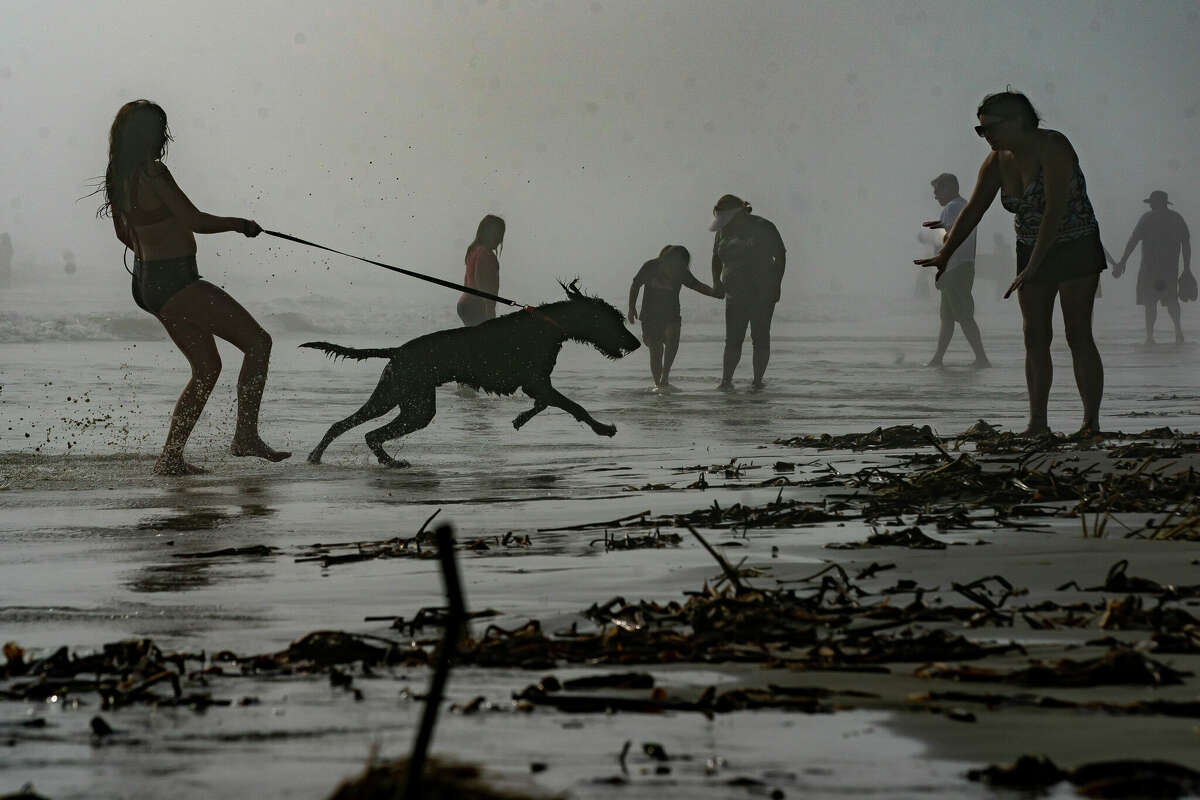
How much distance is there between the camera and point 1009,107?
800cm

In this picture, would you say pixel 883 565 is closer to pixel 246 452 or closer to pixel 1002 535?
pixel 1002 535

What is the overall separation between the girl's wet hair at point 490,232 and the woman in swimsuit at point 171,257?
6788 mm

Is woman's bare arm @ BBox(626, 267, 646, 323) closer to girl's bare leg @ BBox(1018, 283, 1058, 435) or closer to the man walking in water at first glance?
the man walking in water

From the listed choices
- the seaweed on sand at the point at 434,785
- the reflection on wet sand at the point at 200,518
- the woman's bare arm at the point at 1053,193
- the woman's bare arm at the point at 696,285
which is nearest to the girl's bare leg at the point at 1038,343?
the woman's bare arm at the point at 1053,193

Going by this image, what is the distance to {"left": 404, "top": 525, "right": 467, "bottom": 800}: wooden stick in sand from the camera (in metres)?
1.04

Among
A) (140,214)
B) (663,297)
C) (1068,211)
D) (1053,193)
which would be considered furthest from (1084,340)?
(663,297)

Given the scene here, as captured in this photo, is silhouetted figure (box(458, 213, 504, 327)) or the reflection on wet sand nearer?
the reflection on wet sand

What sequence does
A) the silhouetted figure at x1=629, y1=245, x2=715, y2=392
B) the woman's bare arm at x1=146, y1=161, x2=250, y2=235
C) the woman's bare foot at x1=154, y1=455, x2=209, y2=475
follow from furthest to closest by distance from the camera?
1. the silhouetted figure at x1=629, y1=245, x2=715, y2=392
2. the woman's bare foot at x1=154, y1=455, x2=209, y2=475
3. the woman's bare arm at x1=146, y1=161, x2=250, y2=235

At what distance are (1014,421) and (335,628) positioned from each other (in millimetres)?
9116

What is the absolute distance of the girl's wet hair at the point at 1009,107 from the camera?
798cm

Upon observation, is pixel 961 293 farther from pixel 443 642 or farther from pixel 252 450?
pixel 443 642

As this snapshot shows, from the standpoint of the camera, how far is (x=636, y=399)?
16.2 meters

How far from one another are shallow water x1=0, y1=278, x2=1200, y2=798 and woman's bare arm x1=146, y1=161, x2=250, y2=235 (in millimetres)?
1313

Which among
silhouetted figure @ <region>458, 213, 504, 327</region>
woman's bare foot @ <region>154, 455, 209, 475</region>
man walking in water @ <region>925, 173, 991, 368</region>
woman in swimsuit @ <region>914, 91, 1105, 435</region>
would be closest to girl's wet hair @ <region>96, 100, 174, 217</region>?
woman's bare foot @ <region>154, 455, 209, 475</region>
